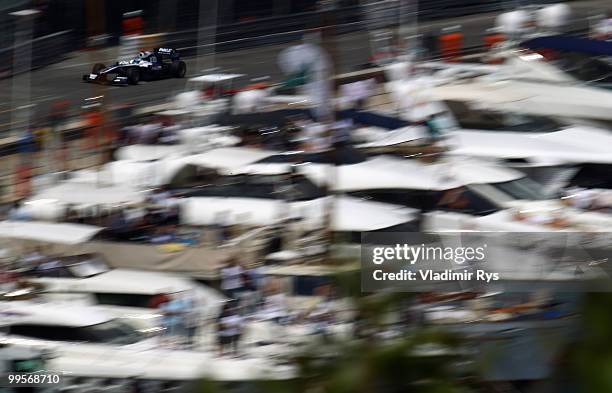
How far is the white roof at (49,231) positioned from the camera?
1221 centimetres

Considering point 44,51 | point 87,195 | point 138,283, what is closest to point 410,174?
point 138,283

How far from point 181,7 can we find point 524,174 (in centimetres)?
924

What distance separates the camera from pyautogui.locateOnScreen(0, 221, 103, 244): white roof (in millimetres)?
12211

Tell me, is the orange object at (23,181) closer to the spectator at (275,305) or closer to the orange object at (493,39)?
the spectator at (275,305)

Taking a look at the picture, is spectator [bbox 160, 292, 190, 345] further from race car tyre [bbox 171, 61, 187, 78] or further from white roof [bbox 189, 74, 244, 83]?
race car tyre [bbox 171, 61, 187, 78]

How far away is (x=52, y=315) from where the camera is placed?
382 inches

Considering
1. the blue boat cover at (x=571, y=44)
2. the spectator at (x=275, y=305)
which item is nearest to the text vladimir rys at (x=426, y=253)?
the spectator at (x=275, y=305)

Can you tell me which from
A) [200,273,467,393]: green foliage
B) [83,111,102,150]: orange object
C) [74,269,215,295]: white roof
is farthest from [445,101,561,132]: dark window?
[200,273,467,393]: green foliage

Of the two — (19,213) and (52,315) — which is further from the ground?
(52,315)

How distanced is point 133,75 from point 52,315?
8802 mm

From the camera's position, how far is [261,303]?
977 cm

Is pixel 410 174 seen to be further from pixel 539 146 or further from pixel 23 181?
pixel 23 181

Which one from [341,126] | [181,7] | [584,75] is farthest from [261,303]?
[181,7]

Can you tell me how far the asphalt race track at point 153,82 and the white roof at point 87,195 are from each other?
3741 millimetres
